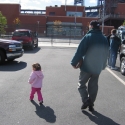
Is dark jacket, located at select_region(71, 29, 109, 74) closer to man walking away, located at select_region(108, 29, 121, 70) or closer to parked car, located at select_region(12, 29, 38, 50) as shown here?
man walking away, located at select_region(108, 29, 121, 70)

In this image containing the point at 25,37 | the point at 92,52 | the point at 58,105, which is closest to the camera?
the point at 92,52

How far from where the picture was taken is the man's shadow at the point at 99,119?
443 centimetres

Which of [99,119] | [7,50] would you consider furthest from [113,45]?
[99,119]

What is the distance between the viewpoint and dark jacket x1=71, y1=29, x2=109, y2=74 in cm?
467

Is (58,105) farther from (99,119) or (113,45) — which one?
(113,45)

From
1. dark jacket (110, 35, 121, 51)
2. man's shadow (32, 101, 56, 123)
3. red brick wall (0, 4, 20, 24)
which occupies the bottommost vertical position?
man's shadow (32, 101, 56, 123)

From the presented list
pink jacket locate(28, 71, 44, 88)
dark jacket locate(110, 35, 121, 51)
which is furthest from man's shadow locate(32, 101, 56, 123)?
dark jacket locate(110, 35, 121, 51)

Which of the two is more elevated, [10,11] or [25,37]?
[10,11]

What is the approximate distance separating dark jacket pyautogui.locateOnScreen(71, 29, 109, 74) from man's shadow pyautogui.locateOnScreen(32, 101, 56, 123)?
3.73 ft

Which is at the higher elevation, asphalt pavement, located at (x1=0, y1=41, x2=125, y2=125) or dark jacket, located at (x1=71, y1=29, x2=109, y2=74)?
dark jacket, located at (x1=71, y1=29, x2=109, y2=74)

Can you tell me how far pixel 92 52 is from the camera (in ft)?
15.4

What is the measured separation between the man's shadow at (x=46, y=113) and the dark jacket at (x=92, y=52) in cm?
114

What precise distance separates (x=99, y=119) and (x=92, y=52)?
1321 mm

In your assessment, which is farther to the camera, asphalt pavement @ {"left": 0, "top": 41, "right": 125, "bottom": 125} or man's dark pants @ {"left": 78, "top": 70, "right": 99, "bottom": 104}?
man's dark pants @ {"left": 78, "top": 70, "right": 99, "bottom": 104}
